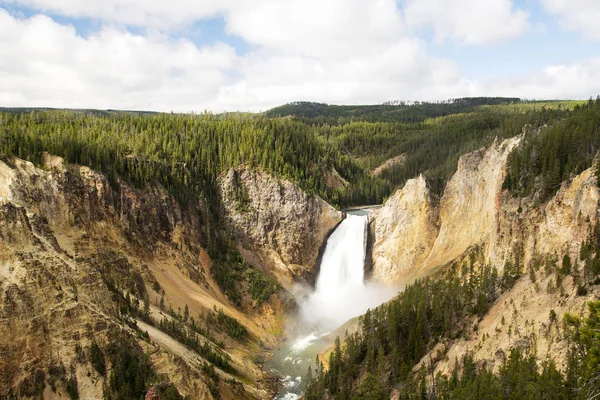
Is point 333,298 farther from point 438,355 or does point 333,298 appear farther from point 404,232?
point 438,355

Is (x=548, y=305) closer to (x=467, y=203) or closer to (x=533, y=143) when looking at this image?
(x=533, y=143)

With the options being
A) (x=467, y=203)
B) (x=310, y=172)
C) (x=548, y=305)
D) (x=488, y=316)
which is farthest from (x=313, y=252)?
(x=548, y=305)


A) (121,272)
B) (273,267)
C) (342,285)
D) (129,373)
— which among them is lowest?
(342,285)

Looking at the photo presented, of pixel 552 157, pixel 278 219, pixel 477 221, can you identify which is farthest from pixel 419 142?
pixel 552 157

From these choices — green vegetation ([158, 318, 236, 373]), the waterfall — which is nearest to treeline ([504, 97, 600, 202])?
the waterfall

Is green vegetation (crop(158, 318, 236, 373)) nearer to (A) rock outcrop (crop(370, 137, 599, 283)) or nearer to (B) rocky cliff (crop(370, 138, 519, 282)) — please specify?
(A) rock outcrop (crop(370, 137, 599, 283))

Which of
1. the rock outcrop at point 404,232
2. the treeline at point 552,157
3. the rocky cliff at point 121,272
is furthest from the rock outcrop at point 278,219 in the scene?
the treeline at point 552,157

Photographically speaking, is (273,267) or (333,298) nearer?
(333,298)

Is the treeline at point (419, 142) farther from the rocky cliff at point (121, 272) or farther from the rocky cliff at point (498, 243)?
the rocky cliff at point (121, 272)
